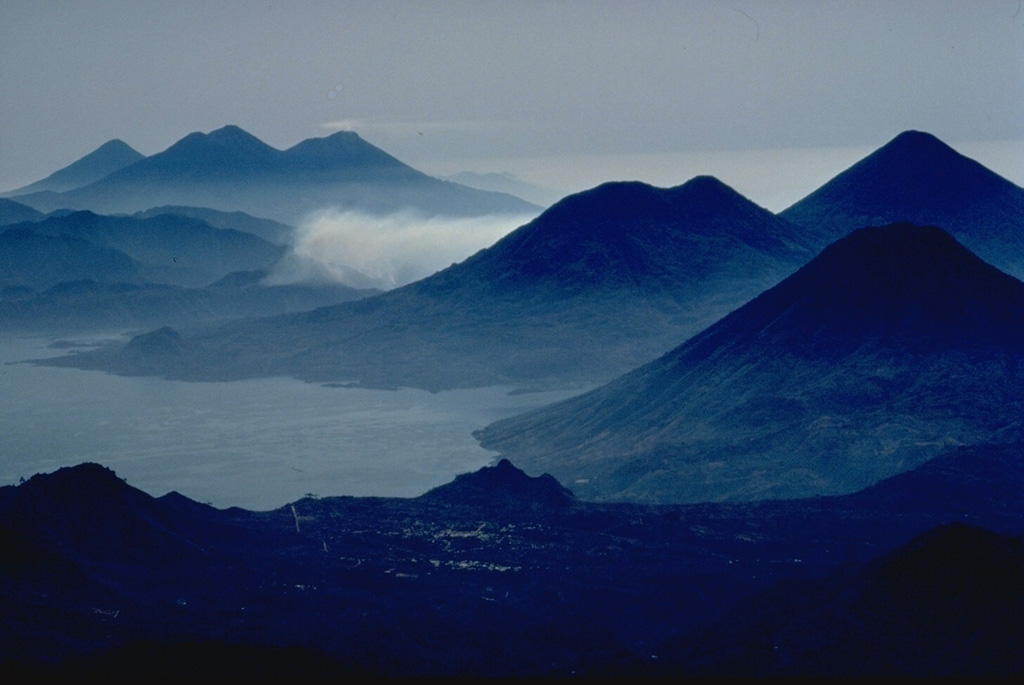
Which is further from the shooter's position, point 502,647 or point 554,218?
point 554,218

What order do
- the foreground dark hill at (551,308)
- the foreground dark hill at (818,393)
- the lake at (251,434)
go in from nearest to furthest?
1. the foreground dark hill at (818,393)
2. the lake at (251,434)
3. the foreground dark hill at (551,308)

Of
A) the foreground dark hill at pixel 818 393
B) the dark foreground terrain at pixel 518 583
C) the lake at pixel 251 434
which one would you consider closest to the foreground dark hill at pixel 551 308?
the lake at pixel 251 434

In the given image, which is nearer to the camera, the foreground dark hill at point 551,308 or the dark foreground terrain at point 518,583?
the dark foreground terrain at point 518,583

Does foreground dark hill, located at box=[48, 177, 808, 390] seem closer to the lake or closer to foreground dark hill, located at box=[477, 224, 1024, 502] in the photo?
the lake

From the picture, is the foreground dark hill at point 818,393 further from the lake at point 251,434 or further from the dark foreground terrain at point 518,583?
the lake at point 251,434

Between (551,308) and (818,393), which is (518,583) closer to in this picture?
(818,393)

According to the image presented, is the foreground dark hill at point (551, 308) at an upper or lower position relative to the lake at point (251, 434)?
upper

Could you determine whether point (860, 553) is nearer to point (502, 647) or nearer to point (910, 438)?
point (502, 647)

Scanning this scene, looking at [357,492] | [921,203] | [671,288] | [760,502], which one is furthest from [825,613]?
[921,203]
